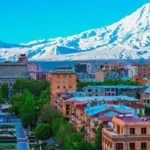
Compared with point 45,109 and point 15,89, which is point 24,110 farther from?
point 15,89

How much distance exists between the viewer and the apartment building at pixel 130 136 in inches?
1356

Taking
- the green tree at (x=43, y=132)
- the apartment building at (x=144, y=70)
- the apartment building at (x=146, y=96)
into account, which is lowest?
the green tree at (x=43, y=132)

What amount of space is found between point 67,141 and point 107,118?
182 inches

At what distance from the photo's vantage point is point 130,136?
3469 cm

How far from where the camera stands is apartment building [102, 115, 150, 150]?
34438mm

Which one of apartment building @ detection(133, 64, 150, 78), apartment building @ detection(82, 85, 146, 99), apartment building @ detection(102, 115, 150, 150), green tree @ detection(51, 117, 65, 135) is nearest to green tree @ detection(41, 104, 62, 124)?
green tree @ detection(51, 117, 65, 135)

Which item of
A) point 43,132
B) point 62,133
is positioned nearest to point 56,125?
point 43,132

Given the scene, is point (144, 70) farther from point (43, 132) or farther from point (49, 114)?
point (43, 132)

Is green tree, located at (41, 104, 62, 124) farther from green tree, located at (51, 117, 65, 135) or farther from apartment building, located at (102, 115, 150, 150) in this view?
apartment building, located at (102, 115, 150, 150)

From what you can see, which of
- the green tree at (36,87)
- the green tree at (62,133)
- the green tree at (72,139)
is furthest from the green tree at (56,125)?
the green tree at (36,87)

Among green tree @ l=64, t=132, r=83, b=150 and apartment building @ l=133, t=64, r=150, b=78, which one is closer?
green tree @ l=64, t=132, r=83, b=150

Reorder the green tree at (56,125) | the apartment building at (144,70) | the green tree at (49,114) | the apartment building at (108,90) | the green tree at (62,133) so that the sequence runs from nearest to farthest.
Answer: the green tree at (62,133)
the green tree at (56,125)
the green tree at (49,114)
the apartment building at (108,90)
the apartment building at (144,70)

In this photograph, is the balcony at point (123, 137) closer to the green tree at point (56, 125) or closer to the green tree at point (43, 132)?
the green tree at point (56, 125)

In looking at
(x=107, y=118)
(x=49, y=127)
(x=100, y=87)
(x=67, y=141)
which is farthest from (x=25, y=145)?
(x=100, y=87)
